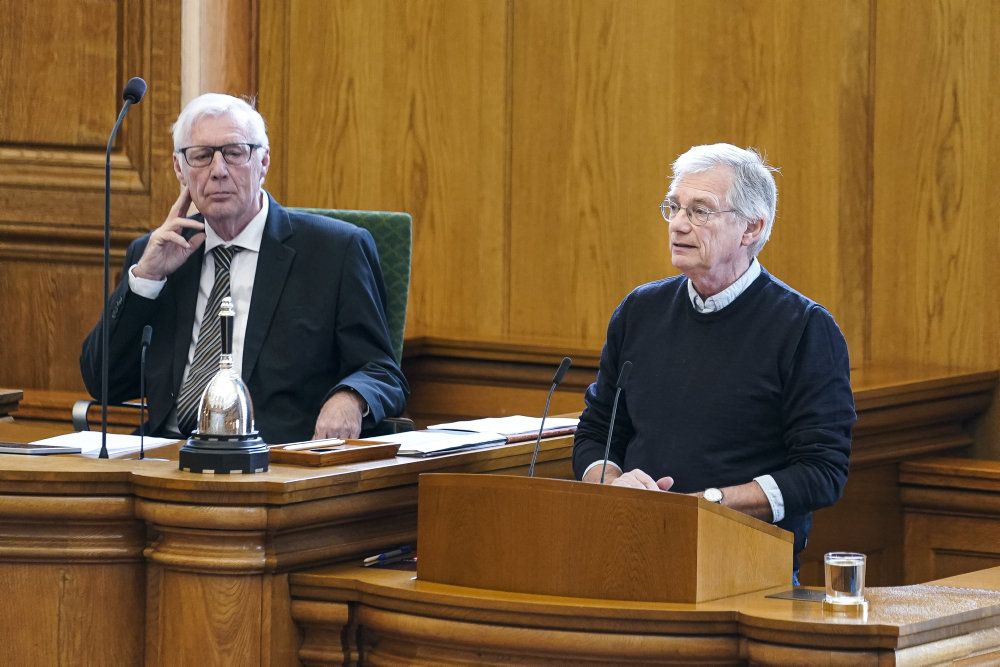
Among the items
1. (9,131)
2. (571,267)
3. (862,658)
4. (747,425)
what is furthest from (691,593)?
(9,131)

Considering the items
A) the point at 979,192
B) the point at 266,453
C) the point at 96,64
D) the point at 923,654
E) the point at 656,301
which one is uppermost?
the point at 96,64

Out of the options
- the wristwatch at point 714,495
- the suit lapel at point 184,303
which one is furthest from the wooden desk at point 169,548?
the suit lapel at point 184,303

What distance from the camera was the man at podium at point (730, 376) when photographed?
2771 mm

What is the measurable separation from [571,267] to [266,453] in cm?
264

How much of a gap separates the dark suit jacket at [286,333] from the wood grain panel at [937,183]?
1.58 m

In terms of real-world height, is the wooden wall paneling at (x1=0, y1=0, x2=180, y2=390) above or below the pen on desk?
above

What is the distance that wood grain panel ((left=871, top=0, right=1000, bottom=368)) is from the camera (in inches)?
168

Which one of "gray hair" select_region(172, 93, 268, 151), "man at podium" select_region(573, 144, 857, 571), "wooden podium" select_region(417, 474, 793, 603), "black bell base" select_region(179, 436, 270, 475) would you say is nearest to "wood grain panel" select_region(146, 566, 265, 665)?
"black bell base" select_region(179, 436, 270, 475)

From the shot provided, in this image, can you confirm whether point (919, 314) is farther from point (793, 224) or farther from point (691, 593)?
point (691, 593)

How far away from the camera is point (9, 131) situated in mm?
4836

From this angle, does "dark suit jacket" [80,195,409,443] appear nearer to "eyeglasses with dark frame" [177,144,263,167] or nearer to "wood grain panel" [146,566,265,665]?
"eyeglasses with dark frame" [177,144,263,167]

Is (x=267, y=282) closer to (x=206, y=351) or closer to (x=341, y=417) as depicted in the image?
(x=206, y=351)

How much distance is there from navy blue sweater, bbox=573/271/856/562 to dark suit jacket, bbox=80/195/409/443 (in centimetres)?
74

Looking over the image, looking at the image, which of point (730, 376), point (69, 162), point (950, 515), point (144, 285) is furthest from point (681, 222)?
point (69, 162)
